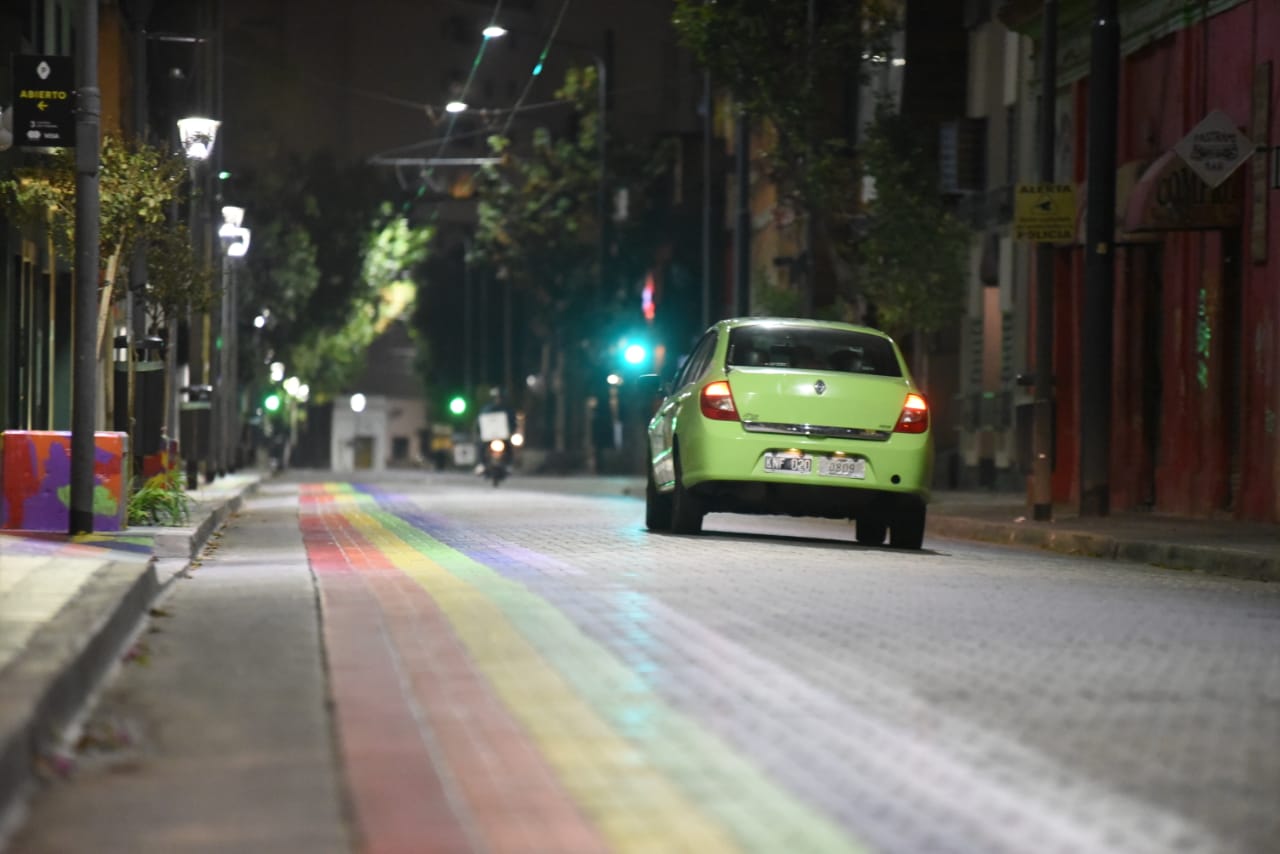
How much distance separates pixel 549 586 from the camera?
43.5ft

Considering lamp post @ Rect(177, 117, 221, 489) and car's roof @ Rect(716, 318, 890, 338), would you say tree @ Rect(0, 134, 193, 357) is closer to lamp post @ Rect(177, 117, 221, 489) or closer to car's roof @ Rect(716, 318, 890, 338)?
lamp post @ Rect(177, 117, 221, 489)

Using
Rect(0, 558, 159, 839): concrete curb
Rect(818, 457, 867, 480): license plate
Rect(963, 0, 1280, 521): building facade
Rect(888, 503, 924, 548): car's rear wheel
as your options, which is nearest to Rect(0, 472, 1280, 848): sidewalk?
→ Rect(0, 558, 159, 839): concrete curb

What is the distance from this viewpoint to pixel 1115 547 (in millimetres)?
19812

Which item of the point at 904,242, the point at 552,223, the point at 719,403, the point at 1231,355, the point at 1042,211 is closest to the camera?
the point at 719,403

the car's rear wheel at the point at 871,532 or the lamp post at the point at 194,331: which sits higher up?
the lamp post at the point at 194,331

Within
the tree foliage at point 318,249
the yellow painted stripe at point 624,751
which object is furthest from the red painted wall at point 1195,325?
the tree foliage at point 318,249

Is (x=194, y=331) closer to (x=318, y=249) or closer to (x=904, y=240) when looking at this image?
(x=904, y=240)

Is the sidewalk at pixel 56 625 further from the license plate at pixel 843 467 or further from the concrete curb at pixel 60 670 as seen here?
the license plate at pixel 843 467

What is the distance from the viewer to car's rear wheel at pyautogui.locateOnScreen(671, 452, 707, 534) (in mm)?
18969

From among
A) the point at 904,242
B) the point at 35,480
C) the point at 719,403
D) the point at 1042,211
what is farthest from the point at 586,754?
the point at 904,242

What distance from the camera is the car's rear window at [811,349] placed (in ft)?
62.1

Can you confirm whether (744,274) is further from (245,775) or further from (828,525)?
(245,775)

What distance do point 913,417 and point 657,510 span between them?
277 cm

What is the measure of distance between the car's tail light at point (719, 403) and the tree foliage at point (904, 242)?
Answer: 54.5ft
